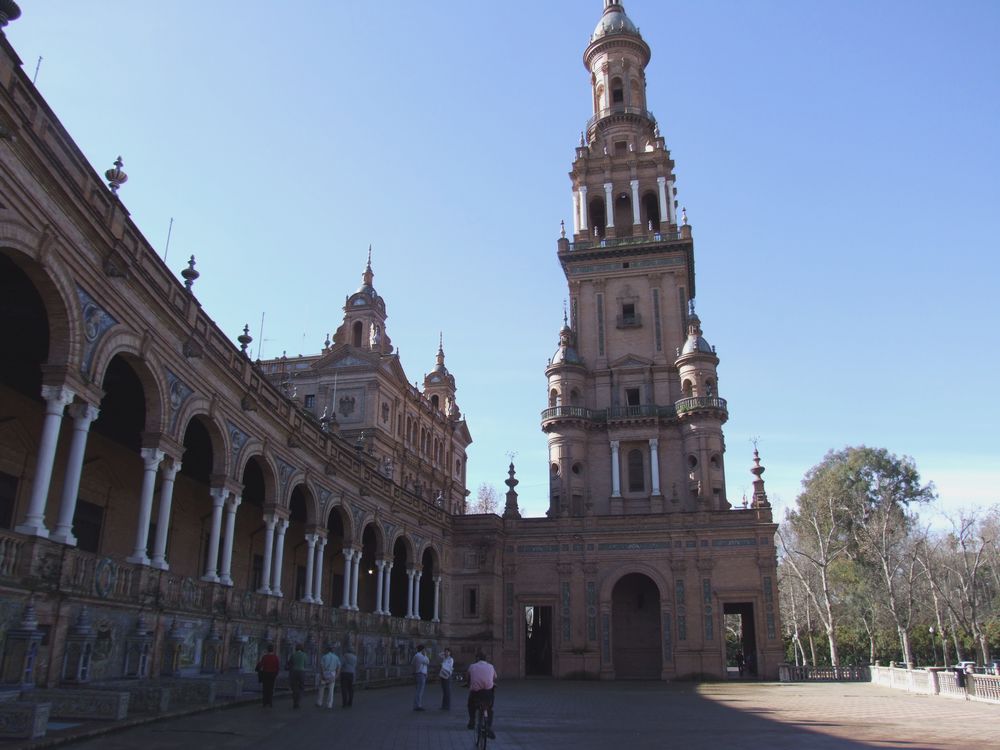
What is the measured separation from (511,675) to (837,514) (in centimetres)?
3062

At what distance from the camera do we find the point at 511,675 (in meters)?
42.1

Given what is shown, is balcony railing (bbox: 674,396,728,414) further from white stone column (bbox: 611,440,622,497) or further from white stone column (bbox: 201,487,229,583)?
white stone column (bbox: 201,487,229,583)

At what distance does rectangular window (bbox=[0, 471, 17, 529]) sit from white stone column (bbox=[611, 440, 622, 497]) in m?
→ 34.2

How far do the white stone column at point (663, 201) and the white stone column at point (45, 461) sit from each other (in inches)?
1770

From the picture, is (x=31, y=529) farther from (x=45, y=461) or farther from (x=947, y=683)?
(x=947, y=683)

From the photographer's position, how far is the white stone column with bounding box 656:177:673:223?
175 feet

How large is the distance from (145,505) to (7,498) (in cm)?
490

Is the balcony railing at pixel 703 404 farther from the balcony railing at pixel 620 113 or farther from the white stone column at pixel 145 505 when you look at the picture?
the white stone column at pixel 145 505

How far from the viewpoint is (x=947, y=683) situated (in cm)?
2784

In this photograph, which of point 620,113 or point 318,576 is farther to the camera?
point 620,113

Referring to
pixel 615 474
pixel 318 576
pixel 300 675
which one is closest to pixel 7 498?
pixel 300 675

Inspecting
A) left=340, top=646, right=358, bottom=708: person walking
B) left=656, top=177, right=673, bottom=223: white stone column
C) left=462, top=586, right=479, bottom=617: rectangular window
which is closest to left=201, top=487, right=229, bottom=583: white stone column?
left=340, top=646, right=358, bottom=708: person walking

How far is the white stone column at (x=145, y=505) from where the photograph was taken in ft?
53.8

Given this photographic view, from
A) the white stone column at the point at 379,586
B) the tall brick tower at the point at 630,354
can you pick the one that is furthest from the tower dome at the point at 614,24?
the white stone column at the point at 379,586
